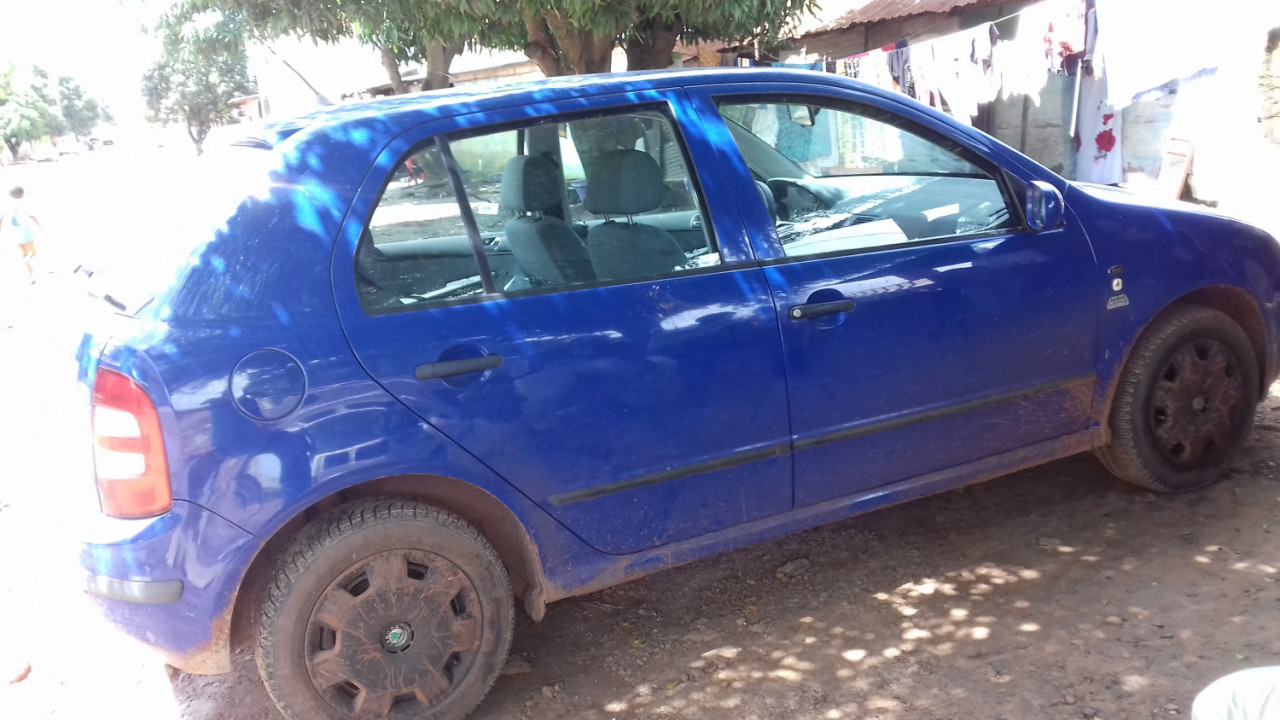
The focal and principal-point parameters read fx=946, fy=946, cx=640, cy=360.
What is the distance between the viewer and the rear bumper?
7.63 feet

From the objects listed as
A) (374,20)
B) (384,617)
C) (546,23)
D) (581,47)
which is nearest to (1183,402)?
(384,617)

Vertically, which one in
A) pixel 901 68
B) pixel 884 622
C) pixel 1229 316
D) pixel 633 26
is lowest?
pixel 884 622

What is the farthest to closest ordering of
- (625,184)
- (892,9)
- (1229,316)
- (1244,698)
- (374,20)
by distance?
(892,9) < (374,20) < (1229,316) < (625,184) < (1244,698)

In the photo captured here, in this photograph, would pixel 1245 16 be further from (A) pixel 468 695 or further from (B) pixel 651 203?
(A) pixel 468 695

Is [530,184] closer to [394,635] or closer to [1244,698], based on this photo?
[394,635]

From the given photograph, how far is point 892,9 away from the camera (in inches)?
392

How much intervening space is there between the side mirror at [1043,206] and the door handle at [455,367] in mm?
1893

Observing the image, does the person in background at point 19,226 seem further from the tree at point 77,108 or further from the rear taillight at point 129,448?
the tree at point 77,108

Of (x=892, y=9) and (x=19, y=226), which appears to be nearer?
(x=892, y=9)

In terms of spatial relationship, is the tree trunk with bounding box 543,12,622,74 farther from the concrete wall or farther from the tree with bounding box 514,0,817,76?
the concrete wall

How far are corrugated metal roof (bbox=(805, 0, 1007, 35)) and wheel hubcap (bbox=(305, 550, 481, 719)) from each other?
28.0 ft

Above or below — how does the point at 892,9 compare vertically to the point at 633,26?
above

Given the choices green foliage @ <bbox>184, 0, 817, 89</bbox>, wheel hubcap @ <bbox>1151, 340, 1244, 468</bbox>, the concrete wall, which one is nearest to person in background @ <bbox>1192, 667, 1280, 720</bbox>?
wheel hubcap @ <bbox>1151, 340, 1244, 468</bbox>

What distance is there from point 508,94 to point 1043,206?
1.81m
